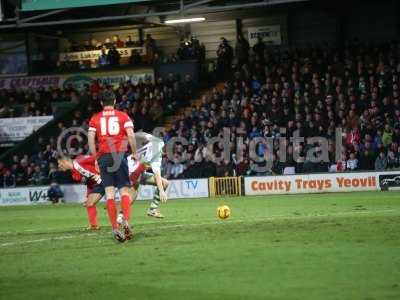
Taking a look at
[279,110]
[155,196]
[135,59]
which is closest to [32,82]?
[135,59]

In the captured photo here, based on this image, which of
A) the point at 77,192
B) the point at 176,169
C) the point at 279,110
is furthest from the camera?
the point at 77,192

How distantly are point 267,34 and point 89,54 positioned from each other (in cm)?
909

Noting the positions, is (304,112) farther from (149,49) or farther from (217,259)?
(217,259)

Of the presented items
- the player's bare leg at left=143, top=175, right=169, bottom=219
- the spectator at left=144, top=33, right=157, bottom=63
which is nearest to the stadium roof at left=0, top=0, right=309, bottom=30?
the spectator at left=144, top=33, right=157, bottom=63

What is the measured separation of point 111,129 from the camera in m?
12.3

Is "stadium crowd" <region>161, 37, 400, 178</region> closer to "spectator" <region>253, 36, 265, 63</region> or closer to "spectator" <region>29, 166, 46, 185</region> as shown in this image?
"spectator" <region>253, 36, 265, 63</region>

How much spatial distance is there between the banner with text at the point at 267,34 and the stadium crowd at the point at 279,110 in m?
2.89

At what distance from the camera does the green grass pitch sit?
7758 millimetres

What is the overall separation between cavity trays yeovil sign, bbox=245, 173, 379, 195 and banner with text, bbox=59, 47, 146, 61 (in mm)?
13707

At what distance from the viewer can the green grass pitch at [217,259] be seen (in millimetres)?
7758

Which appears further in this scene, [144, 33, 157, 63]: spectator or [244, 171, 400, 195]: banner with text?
[144, 33, 157, 63]: spectator

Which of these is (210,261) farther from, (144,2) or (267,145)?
(144,2)

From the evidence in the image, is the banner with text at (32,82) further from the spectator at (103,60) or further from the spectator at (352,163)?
the spectator at (352,163)

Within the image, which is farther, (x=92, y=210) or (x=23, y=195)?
(x=23, y=195)
